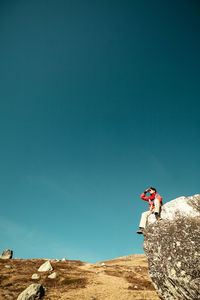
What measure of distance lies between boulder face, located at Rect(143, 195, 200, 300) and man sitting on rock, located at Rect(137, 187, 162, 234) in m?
0.35

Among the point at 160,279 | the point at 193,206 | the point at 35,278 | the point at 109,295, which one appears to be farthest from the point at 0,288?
the point at 193,206

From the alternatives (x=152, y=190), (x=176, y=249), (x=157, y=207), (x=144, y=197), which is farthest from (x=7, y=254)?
(x=176, y=249)

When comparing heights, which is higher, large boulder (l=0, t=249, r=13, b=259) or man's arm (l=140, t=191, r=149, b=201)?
man's arm (l=140, t=191, r=149, b=201)

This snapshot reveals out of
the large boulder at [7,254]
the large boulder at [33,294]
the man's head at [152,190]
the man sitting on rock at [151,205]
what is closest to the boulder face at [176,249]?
the man sitting on rock at [151,205]

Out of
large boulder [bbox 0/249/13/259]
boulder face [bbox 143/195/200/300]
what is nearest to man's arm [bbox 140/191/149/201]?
boulder face [bbox 143/195/200/300]

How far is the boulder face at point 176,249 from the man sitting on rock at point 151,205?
353 millimetres

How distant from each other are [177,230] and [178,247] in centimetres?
88

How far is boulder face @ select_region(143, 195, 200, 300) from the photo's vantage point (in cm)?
874

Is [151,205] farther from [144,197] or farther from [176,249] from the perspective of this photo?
[176,249]

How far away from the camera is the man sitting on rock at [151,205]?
11184 mm

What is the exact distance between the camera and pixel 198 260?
866 centimetres

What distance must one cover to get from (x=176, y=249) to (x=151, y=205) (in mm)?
3206

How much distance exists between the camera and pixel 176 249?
9531 millimetres

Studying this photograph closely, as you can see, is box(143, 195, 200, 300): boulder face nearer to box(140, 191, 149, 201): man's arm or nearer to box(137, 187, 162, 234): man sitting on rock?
→ box(137, 187, 162, 234): man sitting on rock
